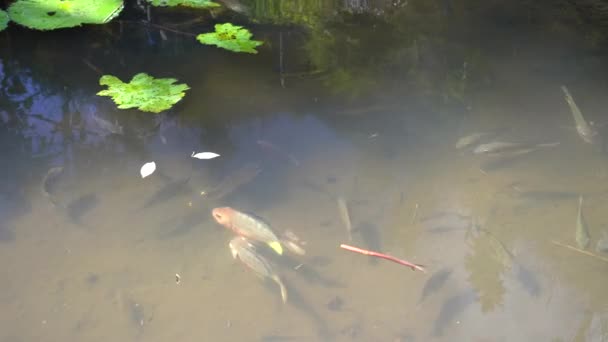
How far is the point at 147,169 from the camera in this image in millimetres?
2215

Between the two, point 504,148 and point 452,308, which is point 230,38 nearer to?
point 504,148

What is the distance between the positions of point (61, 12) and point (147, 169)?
164 cm

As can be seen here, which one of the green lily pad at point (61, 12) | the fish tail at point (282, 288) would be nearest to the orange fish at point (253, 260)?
the fish tail at point (282, 288)

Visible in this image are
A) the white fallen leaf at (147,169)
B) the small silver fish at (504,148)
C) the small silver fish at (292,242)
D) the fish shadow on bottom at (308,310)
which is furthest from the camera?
the small silver fish at (504,148)

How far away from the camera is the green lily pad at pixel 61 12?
3.15m

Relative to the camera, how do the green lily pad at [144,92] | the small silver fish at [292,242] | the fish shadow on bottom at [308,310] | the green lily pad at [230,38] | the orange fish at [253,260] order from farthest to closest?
the green lily pad at [230,38], the green lily pad at [144,92], the small silver fish at [292,242], the orange fish at [253,260], the fish shadow on bottom at [308,310]

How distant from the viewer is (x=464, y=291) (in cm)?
185

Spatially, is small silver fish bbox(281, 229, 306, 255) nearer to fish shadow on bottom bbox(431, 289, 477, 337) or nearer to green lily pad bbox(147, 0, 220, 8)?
fish shadow on bottom bbox(431, 289, 477, 337)

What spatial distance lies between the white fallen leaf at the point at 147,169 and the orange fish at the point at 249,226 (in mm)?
402

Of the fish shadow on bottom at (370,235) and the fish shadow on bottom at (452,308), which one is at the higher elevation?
the fish shadow on bottom at (370,235)

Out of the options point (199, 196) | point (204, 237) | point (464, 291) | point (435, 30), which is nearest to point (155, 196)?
point (199, 196)

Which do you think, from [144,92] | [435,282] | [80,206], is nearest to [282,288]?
[435,282]

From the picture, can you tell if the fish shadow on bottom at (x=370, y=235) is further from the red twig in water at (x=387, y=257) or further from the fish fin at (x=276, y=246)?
the fish fin at (x=276, y=246)

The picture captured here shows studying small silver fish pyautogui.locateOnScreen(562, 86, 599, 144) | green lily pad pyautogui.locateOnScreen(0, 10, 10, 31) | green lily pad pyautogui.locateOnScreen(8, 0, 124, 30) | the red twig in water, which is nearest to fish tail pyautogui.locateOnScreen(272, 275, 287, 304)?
the red twig in water
